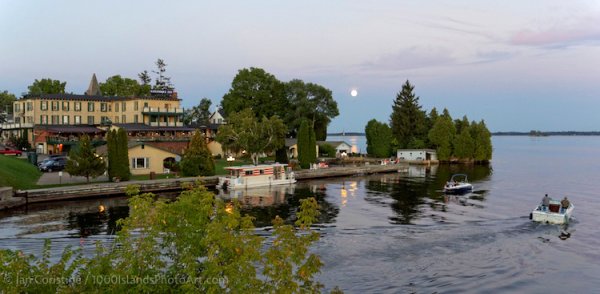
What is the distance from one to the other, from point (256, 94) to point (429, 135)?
49.1 meters

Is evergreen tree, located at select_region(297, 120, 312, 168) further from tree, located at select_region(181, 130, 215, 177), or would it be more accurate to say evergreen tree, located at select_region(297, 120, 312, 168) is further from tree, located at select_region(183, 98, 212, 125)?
tree, located at select_region(183, 98, 212, 125)

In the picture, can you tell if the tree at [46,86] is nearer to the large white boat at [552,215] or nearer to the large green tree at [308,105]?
the large green tree at [308,105]

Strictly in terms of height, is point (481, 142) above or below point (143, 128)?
below

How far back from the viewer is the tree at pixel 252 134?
292ft

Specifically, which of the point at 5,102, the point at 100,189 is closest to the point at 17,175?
the point at 100,189

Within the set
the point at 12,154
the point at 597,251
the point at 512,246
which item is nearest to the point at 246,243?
the point at 512,246

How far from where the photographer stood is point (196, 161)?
2876 inches

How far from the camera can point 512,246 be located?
38.2 m

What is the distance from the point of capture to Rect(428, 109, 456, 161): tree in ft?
440

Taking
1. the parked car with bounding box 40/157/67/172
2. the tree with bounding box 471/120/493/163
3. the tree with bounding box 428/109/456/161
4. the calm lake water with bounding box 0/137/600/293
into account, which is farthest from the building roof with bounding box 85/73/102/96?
the tree with bounding box 471/120/493/163

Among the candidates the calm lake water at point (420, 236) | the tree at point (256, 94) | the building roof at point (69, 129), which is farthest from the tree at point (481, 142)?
the building roof at point (69, 129)

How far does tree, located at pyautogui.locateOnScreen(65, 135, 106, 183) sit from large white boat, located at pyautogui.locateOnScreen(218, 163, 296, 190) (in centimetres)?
1667

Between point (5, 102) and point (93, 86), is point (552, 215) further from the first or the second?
point (5, 102)

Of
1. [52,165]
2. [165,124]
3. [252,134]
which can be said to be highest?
[165,124]
